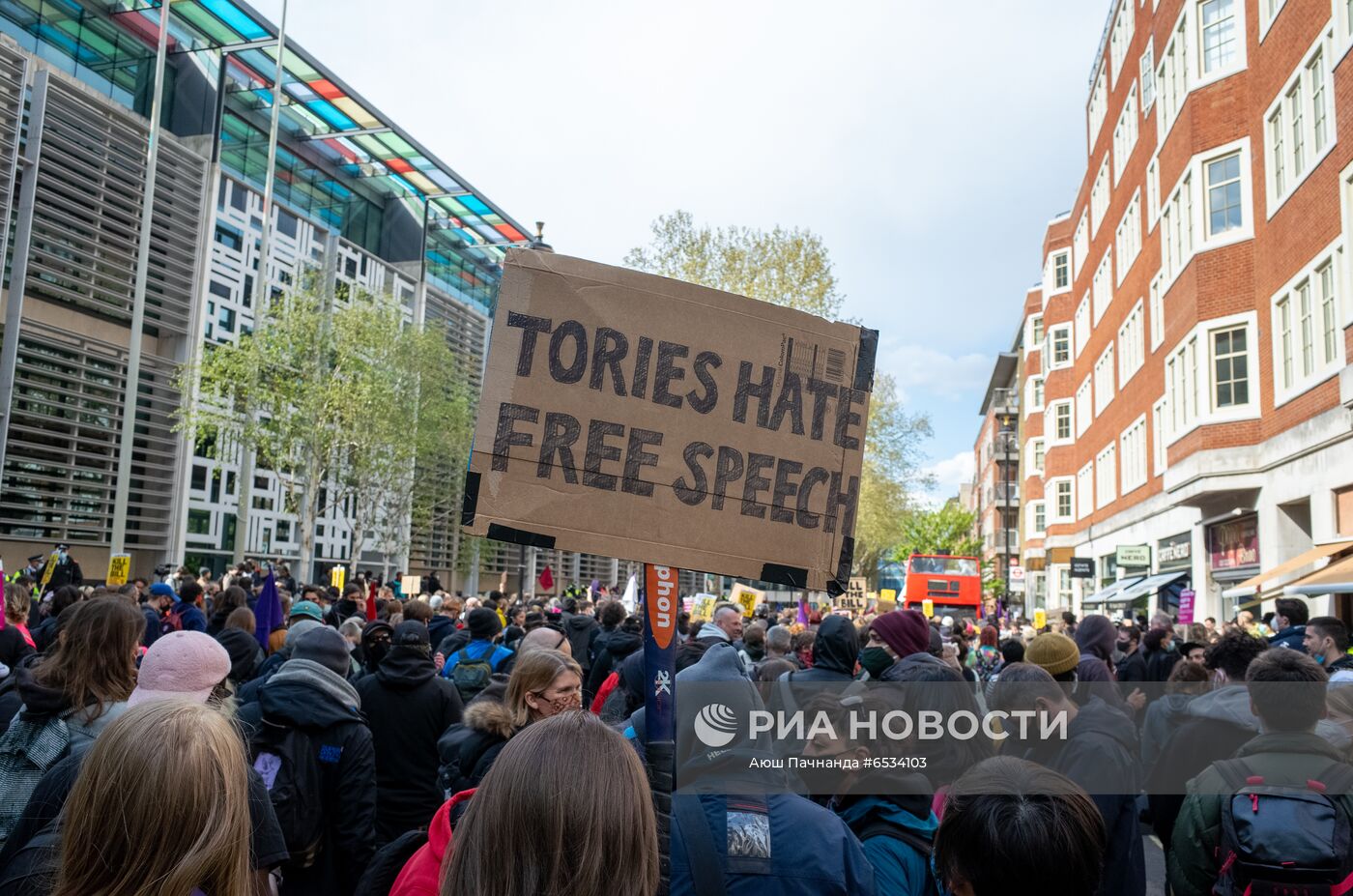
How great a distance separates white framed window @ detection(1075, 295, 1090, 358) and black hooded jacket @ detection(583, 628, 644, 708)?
36698mm

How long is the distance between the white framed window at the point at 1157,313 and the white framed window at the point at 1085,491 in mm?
13912

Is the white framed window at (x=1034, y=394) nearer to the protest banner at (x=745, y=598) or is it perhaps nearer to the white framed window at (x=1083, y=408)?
the white framed window at (x=1083, y=408)

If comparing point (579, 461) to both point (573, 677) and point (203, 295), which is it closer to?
point (573, 677)

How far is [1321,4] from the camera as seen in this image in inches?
680

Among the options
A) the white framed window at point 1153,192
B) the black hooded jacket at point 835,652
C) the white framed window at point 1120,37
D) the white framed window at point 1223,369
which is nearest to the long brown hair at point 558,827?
the black hooded jacket at point 835,652

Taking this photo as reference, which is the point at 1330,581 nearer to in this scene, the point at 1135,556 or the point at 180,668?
the point at 180,668

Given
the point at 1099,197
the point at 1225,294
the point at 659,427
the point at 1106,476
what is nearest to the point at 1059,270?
the point at 1099,197

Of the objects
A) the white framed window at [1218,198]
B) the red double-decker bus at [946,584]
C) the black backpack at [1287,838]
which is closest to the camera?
the black backpack at [1287,838]

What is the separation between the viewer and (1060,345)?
1951 inches

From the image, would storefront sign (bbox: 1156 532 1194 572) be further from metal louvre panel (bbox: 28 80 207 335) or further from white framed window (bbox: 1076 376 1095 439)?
metal louvre panel (bbox: 28 80 207 335)

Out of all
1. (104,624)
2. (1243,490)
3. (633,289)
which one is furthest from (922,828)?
(1243,490)

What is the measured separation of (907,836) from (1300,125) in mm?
19223

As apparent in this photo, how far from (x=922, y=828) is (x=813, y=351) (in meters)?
1.60

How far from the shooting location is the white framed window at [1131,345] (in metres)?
30.5
